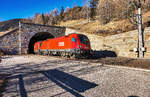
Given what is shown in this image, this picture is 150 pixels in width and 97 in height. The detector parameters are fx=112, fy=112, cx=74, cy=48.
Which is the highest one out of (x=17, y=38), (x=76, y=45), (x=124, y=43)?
(x=17, y=38)

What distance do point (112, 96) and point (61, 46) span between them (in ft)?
44.8

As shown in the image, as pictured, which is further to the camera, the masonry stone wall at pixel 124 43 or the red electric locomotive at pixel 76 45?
the masonry stone wall at pixel 124 43

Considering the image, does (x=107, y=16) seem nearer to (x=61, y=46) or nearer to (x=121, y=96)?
(x=61, y=46)

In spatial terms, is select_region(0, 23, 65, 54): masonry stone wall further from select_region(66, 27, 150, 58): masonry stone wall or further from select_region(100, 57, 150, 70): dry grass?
select_region(100, 57, 150, 70): dry grass

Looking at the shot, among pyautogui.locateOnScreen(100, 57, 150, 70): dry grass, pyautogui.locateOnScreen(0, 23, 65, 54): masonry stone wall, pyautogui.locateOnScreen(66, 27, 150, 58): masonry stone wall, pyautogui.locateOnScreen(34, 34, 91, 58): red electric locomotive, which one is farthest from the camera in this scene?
pyautogui.locateOnScreen(0, 23, 65, 54): masonry stone wall

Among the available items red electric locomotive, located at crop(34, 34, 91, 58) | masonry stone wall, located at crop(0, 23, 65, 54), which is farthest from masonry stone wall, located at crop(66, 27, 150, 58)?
masonry stone wall, located at crop(0, 23, 65, 54)

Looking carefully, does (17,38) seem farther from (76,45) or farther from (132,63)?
(132,63)

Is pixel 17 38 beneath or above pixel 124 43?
above

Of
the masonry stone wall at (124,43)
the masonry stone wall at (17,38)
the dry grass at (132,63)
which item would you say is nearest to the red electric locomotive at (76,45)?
the dry grass at (132,63)

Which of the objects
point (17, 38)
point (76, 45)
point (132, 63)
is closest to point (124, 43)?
point (132, 63)

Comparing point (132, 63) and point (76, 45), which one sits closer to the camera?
point (132, 63)

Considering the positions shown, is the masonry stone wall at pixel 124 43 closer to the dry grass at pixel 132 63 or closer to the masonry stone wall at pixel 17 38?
the dry grass at pixel 132 63

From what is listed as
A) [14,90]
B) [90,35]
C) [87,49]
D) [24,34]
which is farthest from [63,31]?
[14,90]

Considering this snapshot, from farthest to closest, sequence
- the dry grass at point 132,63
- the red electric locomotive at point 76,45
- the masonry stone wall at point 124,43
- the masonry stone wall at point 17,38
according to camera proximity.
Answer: the masonry stone wall at point 17,38
the masonry stone wall at point 124,43
the red electric locomotive at point 76,45
the dry grass at point 132,63
